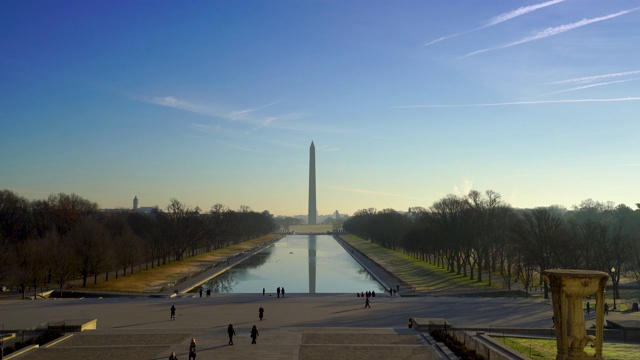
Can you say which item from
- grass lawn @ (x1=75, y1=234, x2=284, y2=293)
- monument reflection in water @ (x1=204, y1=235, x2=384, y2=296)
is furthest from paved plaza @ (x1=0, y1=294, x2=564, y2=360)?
grass lawn @ (x1=75, y1=234, x2=284, y2=293)

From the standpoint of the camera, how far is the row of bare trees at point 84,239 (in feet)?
161

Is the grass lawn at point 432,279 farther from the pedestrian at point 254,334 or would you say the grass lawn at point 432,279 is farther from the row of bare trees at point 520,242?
the pedestrian at point 254,334

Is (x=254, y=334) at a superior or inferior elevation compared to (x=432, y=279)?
superior

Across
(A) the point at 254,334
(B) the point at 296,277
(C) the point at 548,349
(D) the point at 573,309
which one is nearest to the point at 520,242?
(B) the point at 296,277

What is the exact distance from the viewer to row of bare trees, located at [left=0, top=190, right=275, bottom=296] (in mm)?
49031

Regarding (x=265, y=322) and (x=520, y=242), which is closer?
(x=265, y=322)

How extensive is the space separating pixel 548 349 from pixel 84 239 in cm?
4696

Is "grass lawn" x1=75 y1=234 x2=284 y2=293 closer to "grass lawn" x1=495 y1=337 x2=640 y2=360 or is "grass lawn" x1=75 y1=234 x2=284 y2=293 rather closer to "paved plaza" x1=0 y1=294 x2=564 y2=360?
"paved plaza" x1=0 y1=294 x2=564 y2=360

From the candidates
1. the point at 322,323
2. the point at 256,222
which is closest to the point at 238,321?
the point at 322,323

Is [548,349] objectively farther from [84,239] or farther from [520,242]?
[84,239]

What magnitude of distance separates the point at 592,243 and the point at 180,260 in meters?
59.3

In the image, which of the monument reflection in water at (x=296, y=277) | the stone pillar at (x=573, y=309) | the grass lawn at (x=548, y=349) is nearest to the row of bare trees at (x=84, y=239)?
the monument reflection in water at (x=296, y=277)

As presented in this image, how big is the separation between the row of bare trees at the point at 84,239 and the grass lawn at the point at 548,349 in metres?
38.4

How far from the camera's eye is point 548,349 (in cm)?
2236
